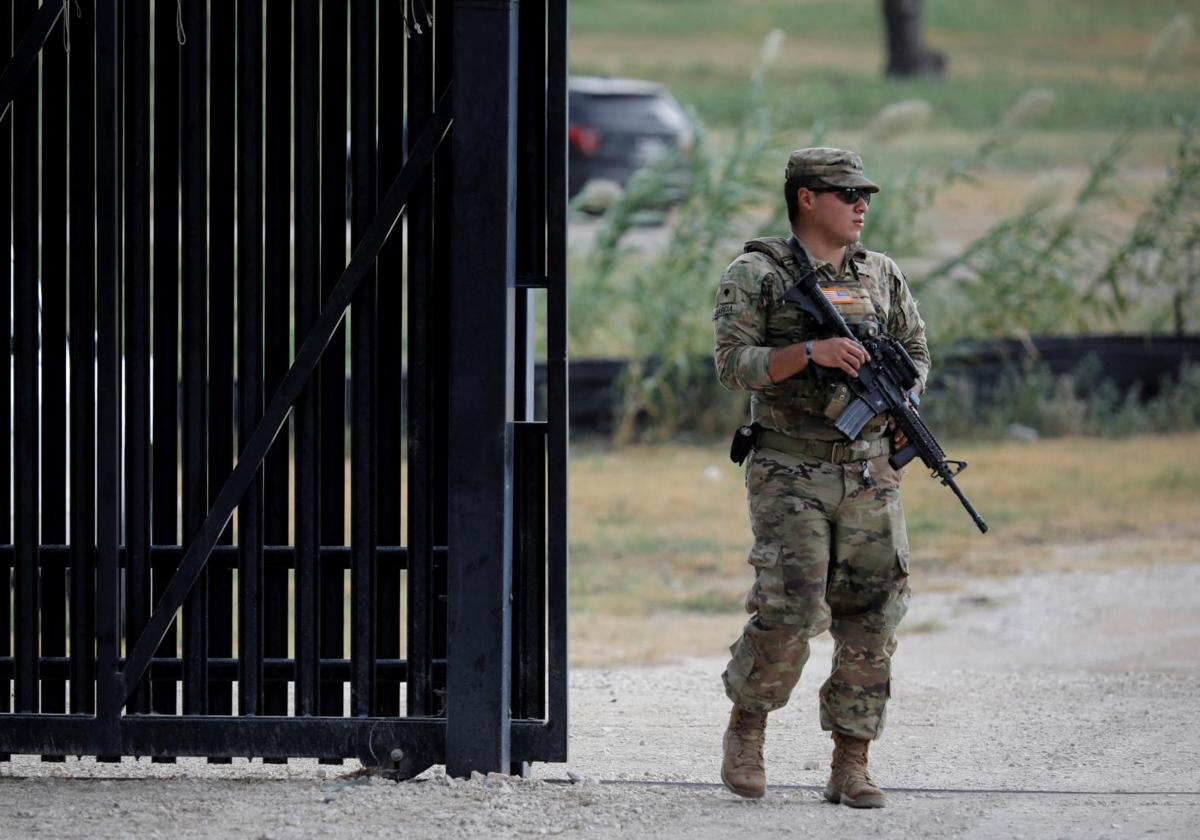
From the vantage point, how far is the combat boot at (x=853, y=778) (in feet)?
16.2

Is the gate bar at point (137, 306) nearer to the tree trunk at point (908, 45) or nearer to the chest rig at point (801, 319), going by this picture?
the chest rig at point (801, 319)

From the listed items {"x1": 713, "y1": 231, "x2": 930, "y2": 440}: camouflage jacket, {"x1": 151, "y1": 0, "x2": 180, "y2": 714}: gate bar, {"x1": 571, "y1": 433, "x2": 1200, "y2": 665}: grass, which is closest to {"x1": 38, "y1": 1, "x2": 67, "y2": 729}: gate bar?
{"x1": 151, "y1": 0, "x2": 180, "y2": 714}: gate bar

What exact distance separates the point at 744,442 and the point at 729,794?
0.96m

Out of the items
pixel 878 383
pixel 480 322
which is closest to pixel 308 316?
pixel 480 322

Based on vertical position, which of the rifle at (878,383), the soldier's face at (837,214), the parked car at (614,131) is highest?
the parked car at (614,131)

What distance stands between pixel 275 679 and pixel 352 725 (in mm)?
249

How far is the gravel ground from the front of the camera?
15.5 ft

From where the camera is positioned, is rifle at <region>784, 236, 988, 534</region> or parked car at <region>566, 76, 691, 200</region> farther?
parked car at <region>566, 76, 691, 200</region>

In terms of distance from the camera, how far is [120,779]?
525 cm

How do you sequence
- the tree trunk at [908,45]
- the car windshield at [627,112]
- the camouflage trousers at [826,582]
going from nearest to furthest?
the camouflage trousers at [826,582]
the car windshield at [627,112]
the tree trunk at [908,45]

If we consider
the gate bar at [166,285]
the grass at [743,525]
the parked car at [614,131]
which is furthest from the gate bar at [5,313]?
the parked car at [614,131]

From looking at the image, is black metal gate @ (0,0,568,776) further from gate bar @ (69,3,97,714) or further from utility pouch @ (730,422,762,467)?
utility pouch @ (730,422,762,467)

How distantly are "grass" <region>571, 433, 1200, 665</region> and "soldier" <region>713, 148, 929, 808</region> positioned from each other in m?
3.00

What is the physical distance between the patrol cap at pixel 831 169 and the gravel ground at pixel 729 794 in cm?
160
